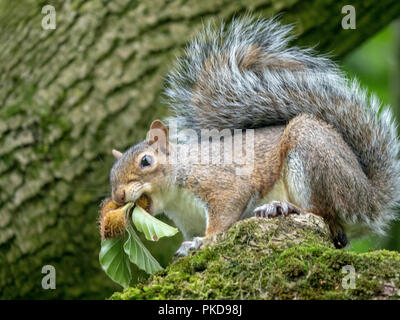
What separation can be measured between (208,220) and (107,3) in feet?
5.56

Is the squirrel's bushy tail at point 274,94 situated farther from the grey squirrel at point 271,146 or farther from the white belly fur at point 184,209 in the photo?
the white belly fur at point 184,209

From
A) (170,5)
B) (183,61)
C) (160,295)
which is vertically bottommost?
(160,295)

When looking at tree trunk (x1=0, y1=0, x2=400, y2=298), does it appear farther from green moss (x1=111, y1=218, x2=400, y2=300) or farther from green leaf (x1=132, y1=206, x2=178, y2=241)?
green moss (x1=111, y1=218, x2=400, y2=300)

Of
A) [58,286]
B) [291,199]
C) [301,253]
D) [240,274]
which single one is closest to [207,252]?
[240,274]

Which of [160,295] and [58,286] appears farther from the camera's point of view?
[58,286]

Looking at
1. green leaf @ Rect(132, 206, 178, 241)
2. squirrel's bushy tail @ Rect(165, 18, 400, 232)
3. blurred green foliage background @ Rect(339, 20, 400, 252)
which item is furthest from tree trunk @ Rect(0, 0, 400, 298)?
blurred green foliage background @ Rect(339, 20, 400, 252)

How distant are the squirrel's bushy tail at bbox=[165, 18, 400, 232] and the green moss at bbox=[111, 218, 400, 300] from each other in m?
1.07

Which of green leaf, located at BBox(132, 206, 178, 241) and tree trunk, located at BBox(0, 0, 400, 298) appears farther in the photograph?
tree trunk, located at BBox(0, 0, 400, 298)

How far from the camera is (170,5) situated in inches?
137

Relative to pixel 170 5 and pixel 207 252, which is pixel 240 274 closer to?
pixel 207 252

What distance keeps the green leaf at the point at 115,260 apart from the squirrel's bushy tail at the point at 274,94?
0.96m

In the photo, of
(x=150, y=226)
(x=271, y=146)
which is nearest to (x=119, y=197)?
(x=150, y=226)

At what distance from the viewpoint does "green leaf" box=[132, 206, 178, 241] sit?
7.75 feet

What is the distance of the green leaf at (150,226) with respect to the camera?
2.36 meters
